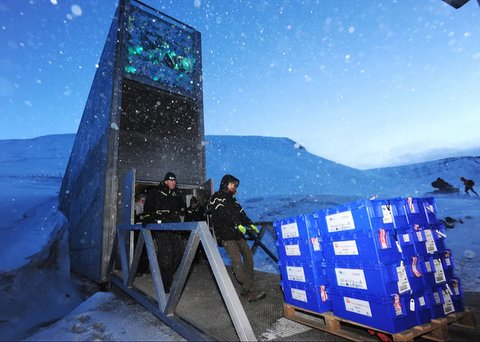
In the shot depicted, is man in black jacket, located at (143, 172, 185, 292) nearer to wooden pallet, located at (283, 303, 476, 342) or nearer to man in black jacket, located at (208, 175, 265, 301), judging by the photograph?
man in black jacket, located at (208, 175, 265, 301)

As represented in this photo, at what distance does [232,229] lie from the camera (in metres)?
4.34

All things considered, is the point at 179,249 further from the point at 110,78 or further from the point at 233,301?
the point at 110,78

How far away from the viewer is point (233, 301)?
8.08 ft

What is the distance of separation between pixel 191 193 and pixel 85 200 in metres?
3.64

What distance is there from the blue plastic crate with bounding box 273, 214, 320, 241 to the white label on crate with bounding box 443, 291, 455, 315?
1.48 metres

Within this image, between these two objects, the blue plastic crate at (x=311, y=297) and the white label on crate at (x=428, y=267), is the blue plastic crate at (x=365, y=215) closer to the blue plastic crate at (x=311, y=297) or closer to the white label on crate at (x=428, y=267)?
the white label on crate at (x=428, y=267)

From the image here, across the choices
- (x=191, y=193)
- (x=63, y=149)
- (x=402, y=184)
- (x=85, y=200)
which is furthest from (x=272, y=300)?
(x=63, y=149)

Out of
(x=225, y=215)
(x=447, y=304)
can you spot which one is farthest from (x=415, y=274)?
(x=225, y=215)

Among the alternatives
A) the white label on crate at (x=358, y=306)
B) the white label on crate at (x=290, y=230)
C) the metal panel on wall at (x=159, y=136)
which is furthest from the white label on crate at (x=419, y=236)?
the metal panel on wall at (x=159, y=136)

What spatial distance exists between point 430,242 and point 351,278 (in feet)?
3.51

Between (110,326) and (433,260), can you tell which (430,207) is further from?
(110,326)

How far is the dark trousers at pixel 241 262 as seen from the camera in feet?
13.8

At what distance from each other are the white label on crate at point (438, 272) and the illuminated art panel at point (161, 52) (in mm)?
8261

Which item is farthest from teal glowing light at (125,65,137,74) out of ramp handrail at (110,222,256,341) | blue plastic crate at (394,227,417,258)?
blue plastic crate at (394,227,417,258)
